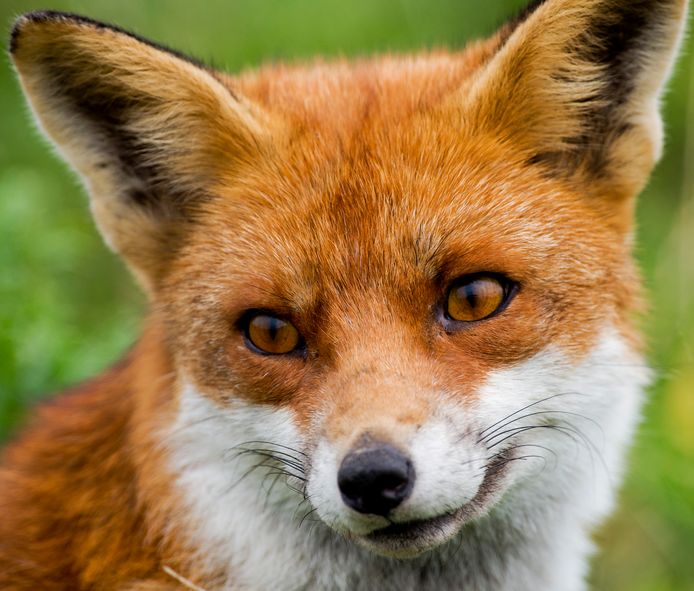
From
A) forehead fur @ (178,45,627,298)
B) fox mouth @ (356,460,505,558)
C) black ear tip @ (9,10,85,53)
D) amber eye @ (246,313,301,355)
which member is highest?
black ear tip @ (9,10,85,53)

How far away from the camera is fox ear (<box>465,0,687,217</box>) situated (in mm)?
4891

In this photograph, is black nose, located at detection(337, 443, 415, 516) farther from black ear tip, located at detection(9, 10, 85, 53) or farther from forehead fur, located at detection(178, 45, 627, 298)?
black ear tip, located at detection(9, 10, 85, 53)

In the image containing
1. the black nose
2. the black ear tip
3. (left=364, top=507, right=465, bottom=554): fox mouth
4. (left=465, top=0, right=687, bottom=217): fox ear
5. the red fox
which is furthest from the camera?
(left=465, top=0, right=687, bottom=217): fox ear

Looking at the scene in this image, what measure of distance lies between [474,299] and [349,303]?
1.93 feet

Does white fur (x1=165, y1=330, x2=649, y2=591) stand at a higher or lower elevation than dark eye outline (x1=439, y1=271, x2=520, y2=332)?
lower

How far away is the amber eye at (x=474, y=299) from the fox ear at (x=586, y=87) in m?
0.81

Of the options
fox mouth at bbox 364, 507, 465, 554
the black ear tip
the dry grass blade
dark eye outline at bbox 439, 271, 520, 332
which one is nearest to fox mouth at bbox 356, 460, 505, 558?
fox mouth at bbox 364, 507, 465, 554

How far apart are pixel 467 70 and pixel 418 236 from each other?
1219 millimetres

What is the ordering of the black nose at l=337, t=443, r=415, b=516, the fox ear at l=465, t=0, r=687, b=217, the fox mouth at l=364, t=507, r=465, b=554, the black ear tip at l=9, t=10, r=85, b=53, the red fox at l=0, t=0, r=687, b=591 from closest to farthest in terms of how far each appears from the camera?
the black nose at l=337, t=443, r=415, b=516, the fox mouth at l=364, t=507, r=465, b=554, the red fox at l=0, t=0, r=687, b=591, the black ear tip at l=9, t=10, r=85, b=53, the fox ear at l=465, t=0, r=687, b=217

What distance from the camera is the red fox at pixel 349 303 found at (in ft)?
15.0

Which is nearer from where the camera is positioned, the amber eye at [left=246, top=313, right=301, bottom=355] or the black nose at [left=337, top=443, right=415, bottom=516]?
the black nose at [left=337, top=443, right=415, bottom=516]

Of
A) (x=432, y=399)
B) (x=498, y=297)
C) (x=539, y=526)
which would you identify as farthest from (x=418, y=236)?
(x=539, y=526)

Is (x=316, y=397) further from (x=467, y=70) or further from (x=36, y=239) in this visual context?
(x=36, y=239)

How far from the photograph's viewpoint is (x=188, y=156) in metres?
5.34
